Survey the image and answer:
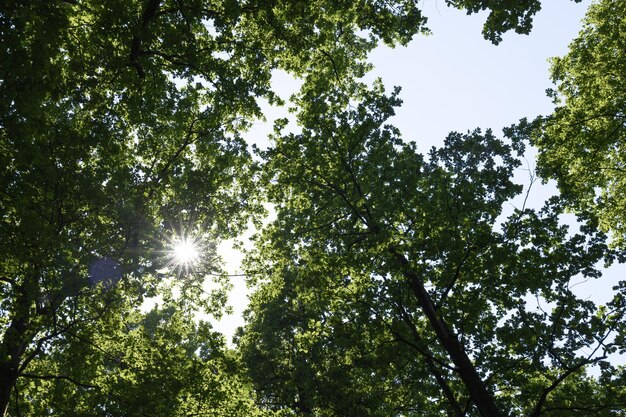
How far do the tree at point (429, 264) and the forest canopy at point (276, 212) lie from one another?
0.06 m

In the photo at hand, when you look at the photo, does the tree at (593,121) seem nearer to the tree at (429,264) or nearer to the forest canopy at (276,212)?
the forest canopy at (276,212)

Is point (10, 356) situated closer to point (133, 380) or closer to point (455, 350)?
point (133, 380)

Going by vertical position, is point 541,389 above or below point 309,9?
below

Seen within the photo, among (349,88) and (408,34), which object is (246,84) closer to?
(349,88)

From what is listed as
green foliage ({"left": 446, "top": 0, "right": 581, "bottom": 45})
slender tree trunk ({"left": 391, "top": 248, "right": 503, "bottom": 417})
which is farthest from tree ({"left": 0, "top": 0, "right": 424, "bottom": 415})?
Answer: slender tree trunk ({"left": 391, "top": 248, "right": 503, "bottom": 417})

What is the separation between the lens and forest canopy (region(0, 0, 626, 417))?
363 inches

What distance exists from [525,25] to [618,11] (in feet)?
32.0

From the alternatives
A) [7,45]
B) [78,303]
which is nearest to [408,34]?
[7,45]

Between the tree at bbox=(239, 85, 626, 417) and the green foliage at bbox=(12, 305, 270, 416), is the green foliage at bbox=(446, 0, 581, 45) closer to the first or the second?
the tree at bbox=(239, 85, 626, 417)

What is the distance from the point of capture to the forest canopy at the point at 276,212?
9.22 metres

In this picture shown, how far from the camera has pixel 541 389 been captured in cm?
975

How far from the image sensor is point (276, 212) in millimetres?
14555

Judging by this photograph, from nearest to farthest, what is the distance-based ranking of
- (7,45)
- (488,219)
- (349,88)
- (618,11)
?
(7,45), (488,219), (349,88), (618,11)

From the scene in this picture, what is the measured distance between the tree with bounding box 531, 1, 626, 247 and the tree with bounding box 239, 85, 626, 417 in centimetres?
471
